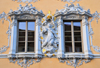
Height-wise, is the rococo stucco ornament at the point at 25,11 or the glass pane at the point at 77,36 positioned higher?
the rococo stucco ornament at the point at 25,11

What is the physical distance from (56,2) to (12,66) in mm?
4091

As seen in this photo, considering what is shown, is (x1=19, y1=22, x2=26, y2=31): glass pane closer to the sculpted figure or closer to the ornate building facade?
the ornate building facade

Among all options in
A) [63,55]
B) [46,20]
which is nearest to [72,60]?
[63,55]

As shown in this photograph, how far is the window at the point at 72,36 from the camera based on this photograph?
924 centimetres

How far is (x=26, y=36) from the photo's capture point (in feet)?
30.8

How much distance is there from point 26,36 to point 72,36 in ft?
7.84

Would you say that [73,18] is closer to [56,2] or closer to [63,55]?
[56,2]

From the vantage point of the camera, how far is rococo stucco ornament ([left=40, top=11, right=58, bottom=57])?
355 inches

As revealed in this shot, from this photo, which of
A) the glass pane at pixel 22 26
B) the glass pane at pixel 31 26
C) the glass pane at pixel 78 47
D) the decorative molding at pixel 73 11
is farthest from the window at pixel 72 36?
the glass pane at pixel 22 26

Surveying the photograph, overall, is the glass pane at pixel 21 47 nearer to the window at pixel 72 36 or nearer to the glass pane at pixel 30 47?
the glass pane at pixel 30 47

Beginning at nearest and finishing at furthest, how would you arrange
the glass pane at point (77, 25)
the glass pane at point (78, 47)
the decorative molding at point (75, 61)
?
the decorative molding at point (75, 61) < the glass pane at point (78, 47) < the glass pane at point (77, 25)

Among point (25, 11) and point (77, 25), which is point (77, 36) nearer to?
point (77, 25)

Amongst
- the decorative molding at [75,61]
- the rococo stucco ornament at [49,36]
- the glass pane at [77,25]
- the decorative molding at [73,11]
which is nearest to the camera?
the decorative molding at [75,61]

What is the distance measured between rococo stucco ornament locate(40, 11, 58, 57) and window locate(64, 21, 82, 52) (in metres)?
0.59
